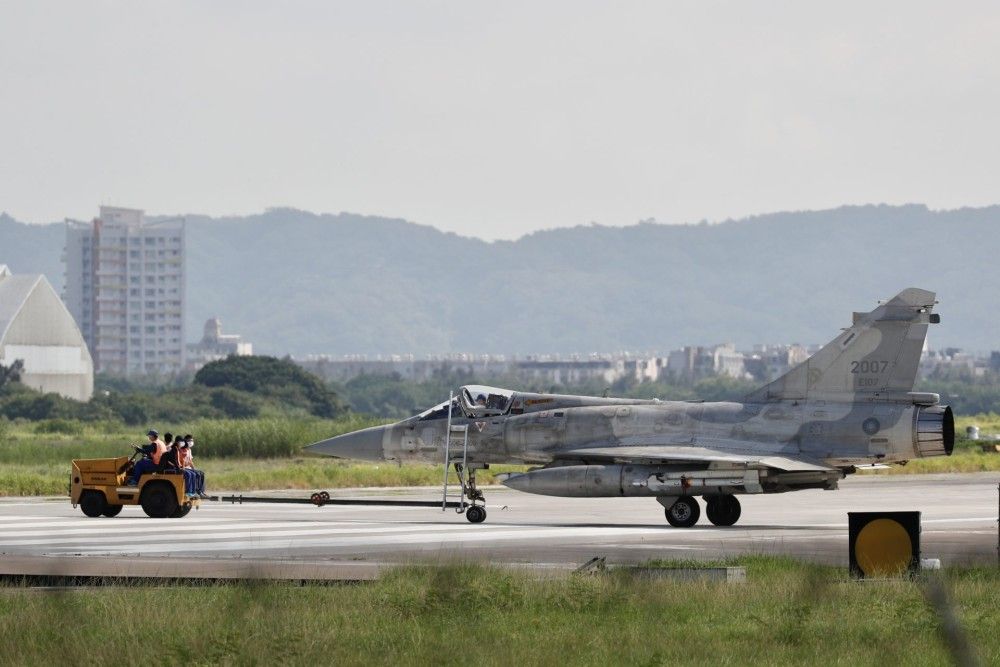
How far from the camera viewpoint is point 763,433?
26984 millimetres

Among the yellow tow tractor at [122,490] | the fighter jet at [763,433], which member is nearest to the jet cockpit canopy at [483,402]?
the fighter jet at [763,433]

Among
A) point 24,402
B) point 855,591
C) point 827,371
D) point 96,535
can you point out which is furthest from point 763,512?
point 24,402

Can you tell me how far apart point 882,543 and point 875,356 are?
367 inches

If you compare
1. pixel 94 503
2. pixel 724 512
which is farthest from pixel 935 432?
pixel 94 503

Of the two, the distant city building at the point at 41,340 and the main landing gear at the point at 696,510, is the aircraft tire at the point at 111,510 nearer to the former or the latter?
the main landing gear at the point at 696,510

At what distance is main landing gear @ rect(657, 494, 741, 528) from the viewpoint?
26.7 metres

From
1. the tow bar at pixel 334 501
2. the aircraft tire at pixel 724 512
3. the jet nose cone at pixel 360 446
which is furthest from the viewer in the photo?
the jet nose cone at pixel 360 446

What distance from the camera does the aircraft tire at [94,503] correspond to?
28906 mm

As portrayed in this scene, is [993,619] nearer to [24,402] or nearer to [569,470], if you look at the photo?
[569,470]

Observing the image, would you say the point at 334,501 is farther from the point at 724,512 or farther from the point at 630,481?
the point at 724,512

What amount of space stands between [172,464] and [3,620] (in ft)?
51.6

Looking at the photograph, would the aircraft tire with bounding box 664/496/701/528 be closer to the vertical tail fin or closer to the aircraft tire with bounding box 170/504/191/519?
the vertical tail fin

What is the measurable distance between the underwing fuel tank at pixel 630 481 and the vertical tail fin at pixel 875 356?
1950 millimetres

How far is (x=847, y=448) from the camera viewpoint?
26359 mm
